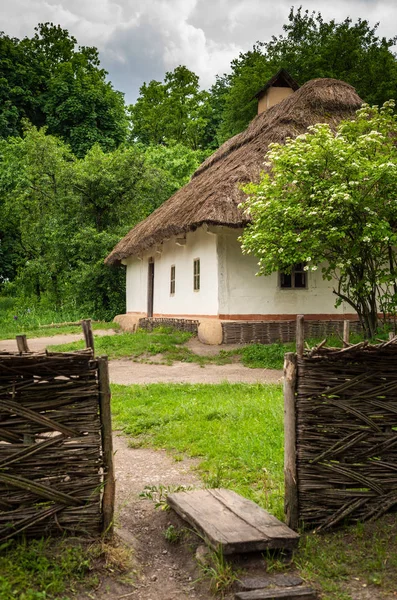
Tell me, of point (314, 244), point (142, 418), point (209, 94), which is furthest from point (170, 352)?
point (209, 94)

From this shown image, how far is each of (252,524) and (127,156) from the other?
19.6 meters

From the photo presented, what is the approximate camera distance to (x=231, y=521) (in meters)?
3.49

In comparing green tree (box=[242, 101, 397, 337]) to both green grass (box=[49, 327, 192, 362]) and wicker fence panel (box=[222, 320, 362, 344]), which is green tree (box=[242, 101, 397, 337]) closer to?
wicker fence panel (box=[222, 320, 362, 344])

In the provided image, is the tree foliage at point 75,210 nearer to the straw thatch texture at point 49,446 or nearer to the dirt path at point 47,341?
the dirt path at point 47,341

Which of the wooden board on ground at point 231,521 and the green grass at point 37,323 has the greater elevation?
the green grass at point 37,323

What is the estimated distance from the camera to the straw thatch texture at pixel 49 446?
3.19m

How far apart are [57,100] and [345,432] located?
111 feet

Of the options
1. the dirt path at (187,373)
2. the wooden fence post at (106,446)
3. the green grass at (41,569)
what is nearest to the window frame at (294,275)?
the dirt path at (187,373)

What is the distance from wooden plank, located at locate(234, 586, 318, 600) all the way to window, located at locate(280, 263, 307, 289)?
1103 centimetres

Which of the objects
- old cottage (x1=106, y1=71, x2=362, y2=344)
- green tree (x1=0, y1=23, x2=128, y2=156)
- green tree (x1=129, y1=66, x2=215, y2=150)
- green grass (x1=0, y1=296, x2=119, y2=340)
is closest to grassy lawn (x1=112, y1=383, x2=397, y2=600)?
old cottage (x1=106, y1=71, x2=362, y2=344)

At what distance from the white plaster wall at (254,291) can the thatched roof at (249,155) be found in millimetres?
939

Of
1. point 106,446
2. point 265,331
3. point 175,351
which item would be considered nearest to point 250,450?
point 106,446

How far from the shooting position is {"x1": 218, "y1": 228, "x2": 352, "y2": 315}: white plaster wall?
13305 mm

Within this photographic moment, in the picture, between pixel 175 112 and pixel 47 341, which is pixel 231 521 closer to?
pixel 47 341
